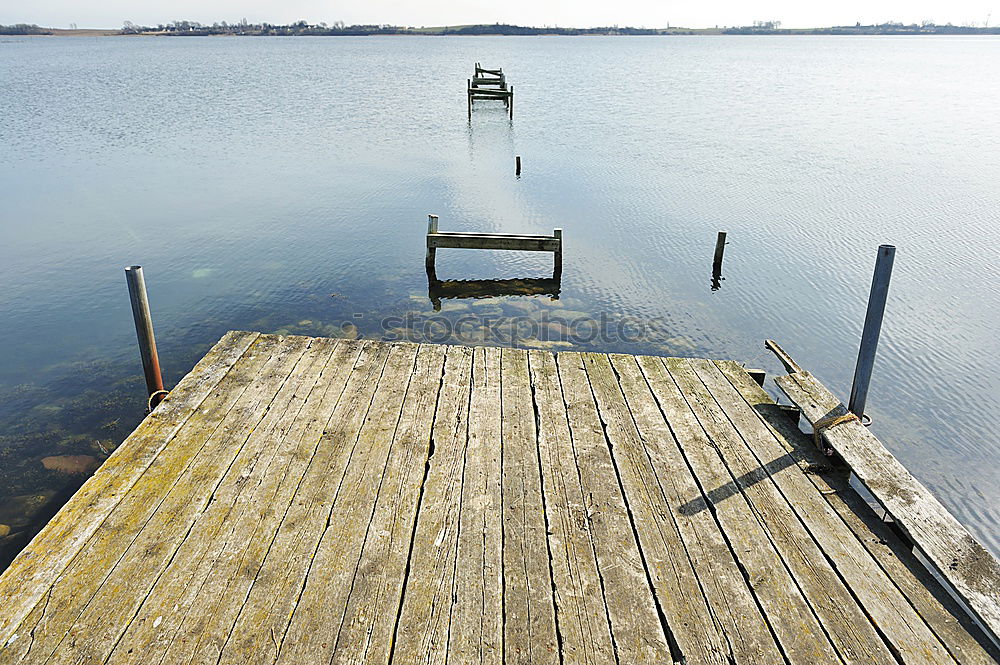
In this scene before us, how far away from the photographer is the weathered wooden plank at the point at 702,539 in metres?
3.80

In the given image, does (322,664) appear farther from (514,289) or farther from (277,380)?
(514,289)

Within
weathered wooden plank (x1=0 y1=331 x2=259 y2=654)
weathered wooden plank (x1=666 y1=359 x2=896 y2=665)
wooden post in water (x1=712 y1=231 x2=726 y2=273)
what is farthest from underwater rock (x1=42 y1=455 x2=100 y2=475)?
wooden post in water (x1=712 y1=231 x2=726 y2=273)

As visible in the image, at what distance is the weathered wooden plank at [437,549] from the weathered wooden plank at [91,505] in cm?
223

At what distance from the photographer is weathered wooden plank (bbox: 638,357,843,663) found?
3.80 m

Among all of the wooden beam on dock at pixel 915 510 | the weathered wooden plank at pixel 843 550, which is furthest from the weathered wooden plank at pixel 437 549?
the wooden beam on dock at pixel 915 510

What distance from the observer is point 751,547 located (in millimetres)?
4531

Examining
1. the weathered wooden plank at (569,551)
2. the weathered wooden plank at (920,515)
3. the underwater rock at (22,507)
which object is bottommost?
the underwater rock at (22,507)

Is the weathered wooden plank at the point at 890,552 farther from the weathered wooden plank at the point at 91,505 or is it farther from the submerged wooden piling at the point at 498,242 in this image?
the submerged wooden piling at the point at 498,242

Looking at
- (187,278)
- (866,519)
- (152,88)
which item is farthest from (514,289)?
(152,88)

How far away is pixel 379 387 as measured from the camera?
6.71m

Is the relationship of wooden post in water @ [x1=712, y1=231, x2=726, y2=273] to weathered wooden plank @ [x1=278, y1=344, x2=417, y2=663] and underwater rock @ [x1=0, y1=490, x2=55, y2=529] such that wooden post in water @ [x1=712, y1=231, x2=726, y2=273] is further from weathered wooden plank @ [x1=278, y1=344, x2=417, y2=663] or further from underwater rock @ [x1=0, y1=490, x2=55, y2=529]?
underwater rock @ [x1=0, y1=490, x2=55, y2=529]

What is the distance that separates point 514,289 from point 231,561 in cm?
1100

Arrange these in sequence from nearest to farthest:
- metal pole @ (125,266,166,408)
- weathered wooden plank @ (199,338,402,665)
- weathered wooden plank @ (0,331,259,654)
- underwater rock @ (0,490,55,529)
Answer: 1. weathered wooden plank @ (199,338,402,665)
2. weathered wooden plank @ (0,331,259,654)
3. underwater rock @ (0,490,55,529)
4. metal pole @ (125,266,166,408)

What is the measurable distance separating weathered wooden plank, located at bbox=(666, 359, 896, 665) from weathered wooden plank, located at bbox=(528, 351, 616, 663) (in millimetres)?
1110
